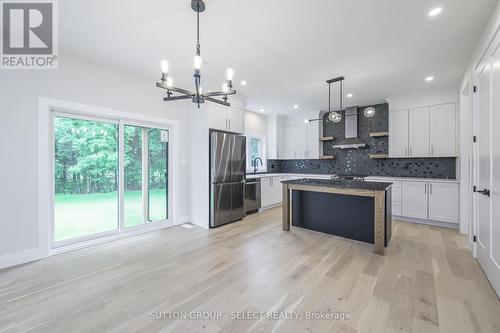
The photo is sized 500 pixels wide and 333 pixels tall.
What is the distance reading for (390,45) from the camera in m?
2.68

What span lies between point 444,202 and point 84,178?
6.61m

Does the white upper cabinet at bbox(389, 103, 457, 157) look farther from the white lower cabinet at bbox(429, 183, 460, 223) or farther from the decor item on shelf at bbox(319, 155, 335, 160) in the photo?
the decor item on shelf at bbox(319, 155, 335, 160)

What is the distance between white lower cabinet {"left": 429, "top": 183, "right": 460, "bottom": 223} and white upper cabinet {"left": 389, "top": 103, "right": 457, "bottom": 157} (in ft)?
2.25

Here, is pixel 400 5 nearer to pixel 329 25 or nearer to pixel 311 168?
pixel 329 25

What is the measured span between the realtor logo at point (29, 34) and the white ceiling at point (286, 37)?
0.43ft

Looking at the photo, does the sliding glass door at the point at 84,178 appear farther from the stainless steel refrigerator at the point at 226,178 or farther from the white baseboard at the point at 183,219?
the stainless steel refrigerator at the point at 226,178

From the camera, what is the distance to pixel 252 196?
17.2 feet

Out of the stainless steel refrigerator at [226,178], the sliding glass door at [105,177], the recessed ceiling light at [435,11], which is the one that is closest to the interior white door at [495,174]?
the recessed ceiling light at [435,11]

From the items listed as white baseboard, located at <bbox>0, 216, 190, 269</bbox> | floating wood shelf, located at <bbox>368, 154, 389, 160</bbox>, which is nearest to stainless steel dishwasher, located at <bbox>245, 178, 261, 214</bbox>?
white baseboard, located at <bbox>0, 216, 190, 269</bbox>

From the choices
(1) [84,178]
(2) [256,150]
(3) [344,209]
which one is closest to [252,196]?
(2) [256,150]

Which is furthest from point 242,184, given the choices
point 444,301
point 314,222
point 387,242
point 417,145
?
point 417,145

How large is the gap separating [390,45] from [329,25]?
1.02 m

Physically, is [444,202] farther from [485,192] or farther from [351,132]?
[351,132]

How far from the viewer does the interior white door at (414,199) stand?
432cm
